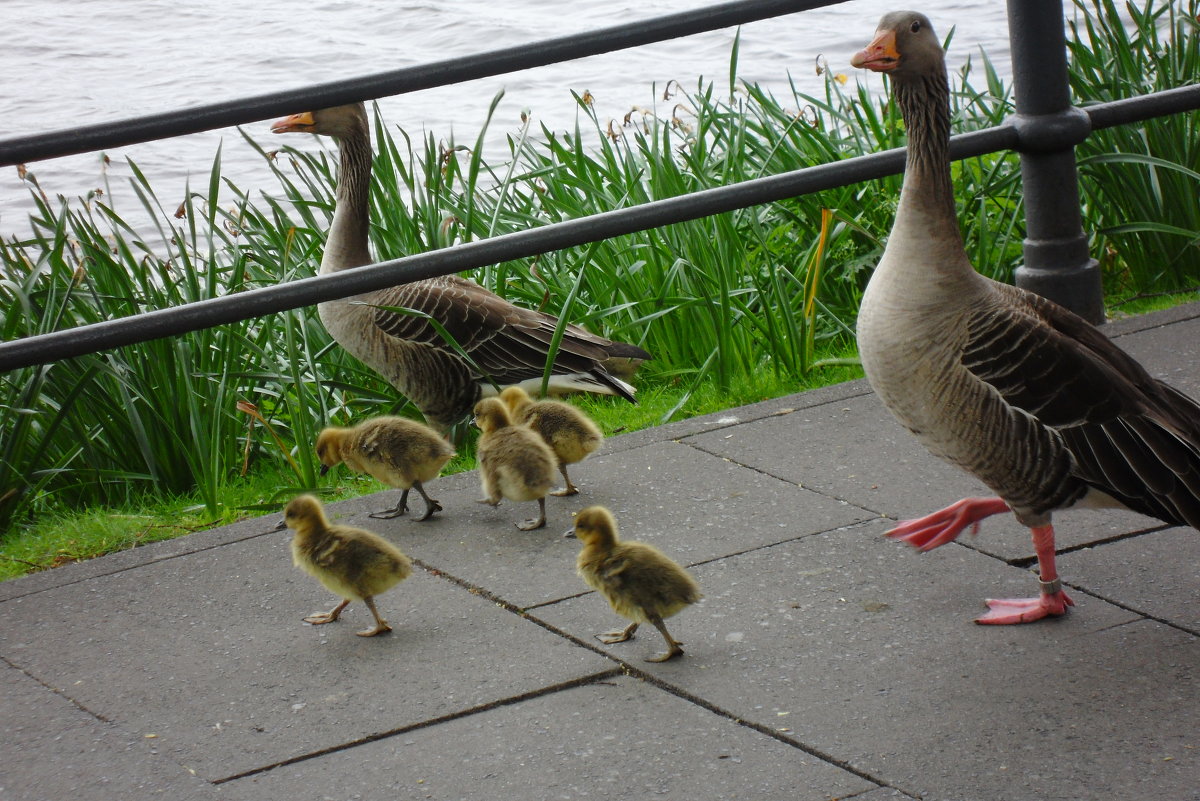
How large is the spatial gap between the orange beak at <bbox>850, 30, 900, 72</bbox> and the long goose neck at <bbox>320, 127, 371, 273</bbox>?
108 inches

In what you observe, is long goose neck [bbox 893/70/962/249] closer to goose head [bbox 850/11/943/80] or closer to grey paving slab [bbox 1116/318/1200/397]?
goose head [bbox 850/11/943/80]

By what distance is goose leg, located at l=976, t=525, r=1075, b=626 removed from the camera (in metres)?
3.47

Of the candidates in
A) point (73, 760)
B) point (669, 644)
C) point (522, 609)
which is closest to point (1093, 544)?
point (669, 644)

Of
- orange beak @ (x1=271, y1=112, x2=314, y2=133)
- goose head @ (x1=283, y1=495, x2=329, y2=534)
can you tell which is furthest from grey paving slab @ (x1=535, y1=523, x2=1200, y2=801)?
orange beak @ (x1=271, y1=112, x2=314, y2=133)

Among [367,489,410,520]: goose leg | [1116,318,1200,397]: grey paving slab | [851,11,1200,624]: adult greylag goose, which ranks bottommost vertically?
[367,489,410,520]: goose leg

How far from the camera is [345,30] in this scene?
61.3 ft

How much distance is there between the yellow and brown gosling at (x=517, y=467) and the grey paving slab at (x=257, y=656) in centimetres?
44

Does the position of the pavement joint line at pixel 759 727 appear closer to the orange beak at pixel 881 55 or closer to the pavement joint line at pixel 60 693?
the pavement joint line at pixel 60 693

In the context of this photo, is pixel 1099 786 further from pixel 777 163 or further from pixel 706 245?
pixel 777 163

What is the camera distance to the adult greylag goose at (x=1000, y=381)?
344cm

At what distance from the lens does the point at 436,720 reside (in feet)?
Result: 10.7

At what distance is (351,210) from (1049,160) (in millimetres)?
2806

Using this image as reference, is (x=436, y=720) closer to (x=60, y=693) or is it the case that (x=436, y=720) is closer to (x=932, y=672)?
(x=60, y=693)

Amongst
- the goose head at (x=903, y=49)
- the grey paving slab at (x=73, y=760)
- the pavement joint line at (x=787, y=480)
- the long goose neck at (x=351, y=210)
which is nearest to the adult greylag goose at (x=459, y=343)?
the long goose neck at (x=351, y=210)
